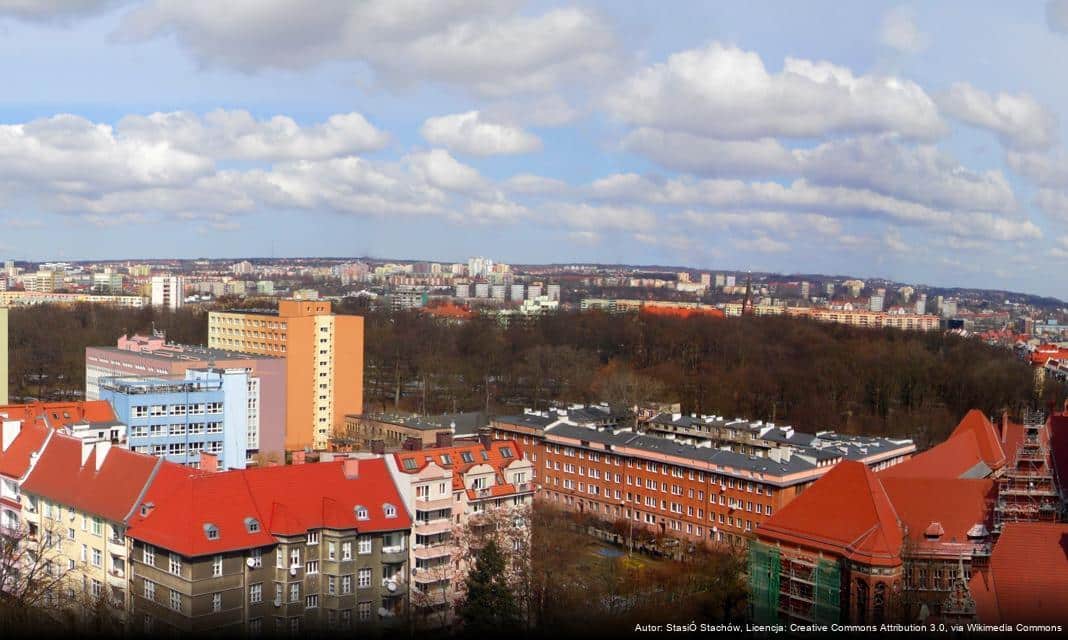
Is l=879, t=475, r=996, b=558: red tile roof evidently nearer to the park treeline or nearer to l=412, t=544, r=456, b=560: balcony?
l=412, t=544, r=456, b=560: balcony

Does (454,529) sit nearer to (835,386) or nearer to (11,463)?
(11,463)

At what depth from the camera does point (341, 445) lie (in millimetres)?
27281

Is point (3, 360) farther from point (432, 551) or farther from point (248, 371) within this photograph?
point (432, 551)

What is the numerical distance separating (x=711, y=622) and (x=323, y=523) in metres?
5.47

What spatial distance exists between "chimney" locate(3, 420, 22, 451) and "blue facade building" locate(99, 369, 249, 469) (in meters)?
2.95

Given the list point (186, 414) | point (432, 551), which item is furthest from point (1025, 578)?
point (186, 414)

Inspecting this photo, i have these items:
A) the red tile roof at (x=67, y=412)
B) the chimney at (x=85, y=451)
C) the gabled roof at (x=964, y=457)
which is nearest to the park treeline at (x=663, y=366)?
the gabled roof at (x=964, y=457)

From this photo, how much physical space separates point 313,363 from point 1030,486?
2211 centimetres

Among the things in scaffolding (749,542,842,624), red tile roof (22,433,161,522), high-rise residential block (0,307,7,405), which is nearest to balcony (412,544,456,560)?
red tile roof (22,433,161,522)

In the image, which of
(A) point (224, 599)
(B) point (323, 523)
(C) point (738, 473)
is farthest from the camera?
(C) point (738, 473)

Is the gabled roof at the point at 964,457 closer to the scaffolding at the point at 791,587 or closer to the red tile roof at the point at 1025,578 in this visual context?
the scaffolding at the point at 791,587

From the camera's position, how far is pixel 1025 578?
1155cm

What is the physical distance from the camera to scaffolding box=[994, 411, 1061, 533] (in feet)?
44.7

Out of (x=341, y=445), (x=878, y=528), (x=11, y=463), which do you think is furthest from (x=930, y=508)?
(x=341, y=445)
